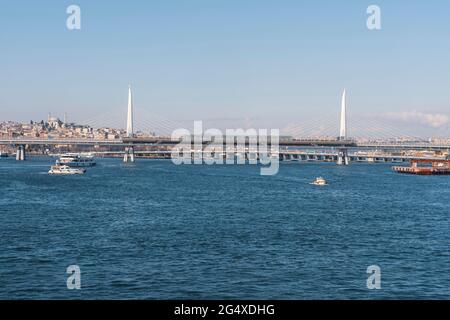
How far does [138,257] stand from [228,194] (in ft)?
99.0

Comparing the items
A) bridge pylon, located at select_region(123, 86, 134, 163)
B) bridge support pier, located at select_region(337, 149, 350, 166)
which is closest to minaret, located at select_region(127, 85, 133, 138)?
bridge pylon, located at select_region(123, 86, 134, 163)

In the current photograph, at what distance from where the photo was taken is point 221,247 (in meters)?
25.4

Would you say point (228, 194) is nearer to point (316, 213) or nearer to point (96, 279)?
point (316, 213)

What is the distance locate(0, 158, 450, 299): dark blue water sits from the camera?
62.1 feet

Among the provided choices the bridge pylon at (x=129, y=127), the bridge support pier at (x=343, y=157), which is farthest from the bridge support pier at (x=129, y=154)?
the bridge support pier at (x=343, y=157)

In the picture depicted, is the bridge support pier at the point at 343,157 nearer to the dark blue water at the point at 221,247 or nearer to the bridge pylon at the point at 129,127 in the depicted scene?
the bridge pylon at the point at 129,127

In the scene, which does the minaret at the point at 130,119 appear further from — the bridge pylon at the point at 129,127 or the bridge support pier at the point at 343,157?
the bridge support pier at the point at 343,157

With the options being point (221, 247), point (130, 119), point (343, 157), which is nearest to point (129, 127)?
point (130, 119)

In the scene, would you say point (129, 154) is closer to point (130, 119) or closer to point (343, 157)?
point (130, 119)

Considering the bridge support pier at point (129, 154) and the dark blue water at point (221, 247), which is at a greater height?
the bridge support pier at point (129, 154)

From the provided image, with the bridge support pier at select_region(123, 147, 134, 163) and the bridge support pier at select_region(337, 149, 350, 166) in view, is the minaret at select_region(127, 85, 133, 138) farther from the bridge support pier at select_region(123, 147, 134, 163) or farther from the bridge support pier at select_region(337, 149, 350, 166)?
the bridge support pier at select_region(337, 149, 350, 166)

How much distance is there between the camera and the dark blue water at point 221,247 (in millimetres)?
18922

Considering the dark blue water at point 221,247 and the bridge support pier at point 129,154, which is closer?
the dark blue water at point 221,247
